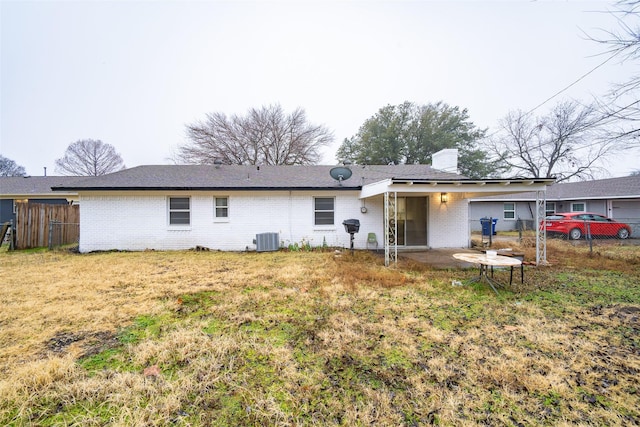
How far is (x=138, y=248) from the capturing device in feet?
35.0

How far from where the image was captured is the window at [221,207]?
1098cm

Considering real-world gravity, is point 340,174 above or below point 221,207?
above

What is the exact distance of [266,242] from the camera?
1062cm

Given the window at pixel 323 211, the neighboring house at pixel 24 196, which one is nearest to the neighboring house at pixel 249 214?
the window at pixel 323 211

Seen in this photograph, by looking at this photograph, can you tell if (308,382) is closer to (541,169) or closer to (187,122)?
(187,122)

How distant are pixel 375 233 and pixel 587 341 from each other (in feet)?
26.2

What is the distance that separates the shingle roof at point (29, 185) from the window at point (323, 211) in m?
17.7

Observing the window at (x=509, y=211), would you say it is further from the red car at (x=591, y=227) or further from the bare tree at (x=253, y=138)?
the bare tree at (x=253, y=138)

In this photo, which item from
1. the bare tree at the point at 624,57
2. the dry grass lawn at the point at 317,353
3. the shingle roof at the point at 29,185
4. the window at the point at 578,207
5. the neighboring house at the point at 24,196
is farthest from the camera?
the window at the point at 578,207

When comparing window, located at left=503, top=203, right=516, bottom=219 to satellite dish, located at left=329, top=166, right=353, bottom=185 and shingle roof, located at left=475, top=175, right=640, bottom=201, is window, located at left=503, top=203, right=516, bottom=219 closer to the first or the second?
shingle roof, located at left=475, top=175, right=640, bottom=201

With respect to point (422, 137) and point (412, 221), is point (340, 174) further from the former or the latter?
point (422, 137)

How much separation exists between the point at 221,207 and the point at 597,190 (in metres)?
24.2

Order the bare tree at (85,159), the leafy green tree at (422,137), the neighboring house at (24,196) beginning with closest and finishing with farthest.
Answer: the neighboring house at (24,196), the leafy green tree at (422,137), the bare tree at (85,159)

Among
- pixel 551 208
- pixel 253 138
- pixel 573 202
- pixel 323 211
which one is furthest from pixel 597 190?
pixel 253 138
